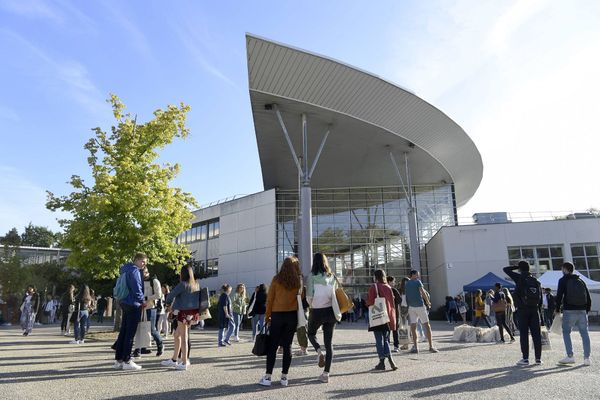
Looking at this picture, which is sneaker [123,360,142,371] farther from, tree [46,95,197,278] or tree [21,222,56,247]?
tree [21,222,56,247]

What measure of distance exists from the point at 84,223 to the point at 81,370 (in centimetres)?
857

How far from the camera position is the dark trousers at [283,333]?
5594 mm

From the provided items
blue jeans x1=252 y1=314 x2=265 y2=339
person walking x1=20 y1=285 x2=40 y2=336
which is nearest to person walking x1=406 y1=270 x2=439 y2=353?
blue jeans x1=252 y1=314 x2=265 y2=339

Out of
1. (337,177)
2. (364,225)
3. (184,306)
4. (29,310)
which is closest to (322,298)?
(184,306)

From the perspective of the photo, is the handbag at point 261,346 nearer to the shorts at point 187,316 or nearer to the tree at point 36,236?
the shorts at point 187,316

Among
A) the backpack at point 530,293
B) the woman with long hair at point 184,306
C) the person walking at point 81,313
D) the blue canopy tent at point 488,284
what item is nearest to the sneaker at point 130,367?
the woman with long hair at point 184,306

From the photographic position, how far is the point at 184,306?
23.4ft

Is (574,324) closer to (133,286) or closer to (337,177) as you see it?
(133,286)

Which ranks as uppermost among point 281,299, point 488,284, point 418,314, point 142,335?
point 488,284

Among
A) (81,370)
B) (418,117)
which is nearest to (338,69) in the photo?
(418,117)

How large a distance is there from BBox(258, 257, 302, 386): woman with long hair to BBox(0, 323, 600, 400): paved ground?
36 centimetres

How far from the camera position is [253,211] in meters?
34.5

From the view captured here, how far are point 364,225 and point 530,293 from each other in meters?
28.6

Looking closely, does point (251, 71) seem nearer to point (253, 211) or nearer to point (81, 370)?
point (253, 211)
